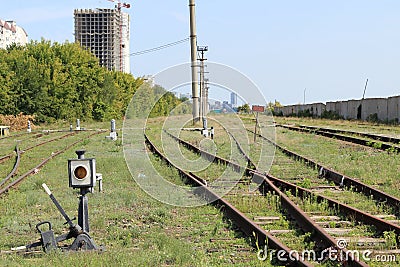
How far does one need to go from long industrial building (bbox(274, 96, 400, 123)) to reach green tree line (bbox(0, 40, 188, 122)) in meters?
18.7

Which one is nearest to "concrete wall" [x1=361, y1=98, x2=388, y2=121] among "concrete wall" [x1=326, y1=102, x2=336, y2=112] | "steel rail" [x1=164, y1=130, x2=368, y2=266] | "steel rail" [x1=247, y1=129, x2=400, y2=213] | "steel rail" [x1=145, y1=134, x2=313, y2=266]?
"concrete wall" [x1=326, y1=102, x2=336, y2=112]

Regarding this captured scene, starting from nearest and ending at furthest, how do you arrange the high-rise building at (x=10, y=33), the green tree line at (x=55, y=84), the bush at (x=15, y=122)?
the bush at (x=15, y=122) → the green tree line at (x=55, y=84) → the high-rise building at (x=10, y=33)

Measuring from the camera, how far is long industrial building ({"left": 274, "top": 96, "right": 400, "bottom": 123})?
42.2m

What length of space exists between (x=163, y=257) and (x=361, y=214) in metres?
2.92

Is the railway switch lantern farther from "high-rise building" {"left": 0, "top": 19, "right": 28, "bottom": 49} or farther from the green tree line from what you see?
"high-rise building" {"left": 0, "top": 19, "right": 28, "bottom": 49}

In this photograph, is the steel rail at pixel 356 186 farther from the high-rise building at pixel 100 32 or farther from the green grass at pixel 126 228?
the high-rise building at pixel 100 32

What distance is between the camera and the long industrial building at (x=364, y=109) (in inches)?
1663

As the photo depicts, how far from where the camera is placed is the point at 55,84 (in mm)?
62906

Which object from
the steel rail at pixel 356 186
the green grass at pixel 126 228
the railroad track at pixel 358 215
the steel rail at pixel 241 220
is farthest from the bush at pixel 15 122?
the railroad track at pixel 358 215

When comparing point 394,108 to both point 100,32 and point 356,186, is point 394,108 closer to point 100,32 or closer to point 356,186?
point 356,186

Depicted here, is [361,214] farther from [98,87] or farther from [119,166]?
[98,87]

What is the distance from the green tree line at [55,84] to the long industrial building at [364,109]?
1870cm

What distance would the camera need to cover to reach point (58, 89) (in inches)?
2495

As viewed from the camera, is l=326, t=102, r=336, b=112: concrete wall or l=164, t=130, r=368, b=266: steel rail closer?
l=164, t=130, r=368, b=266: steel rail
